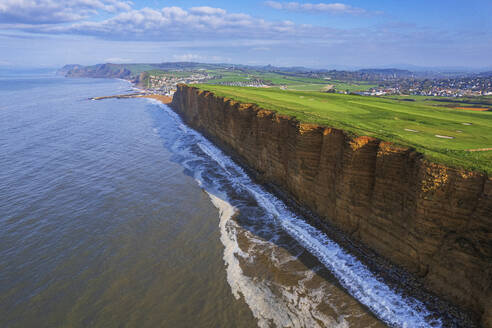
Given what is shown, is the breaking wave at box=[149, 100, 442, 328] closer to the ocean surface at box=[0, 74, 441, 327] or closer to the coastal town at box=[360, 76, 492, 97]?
the ocean surface at box=[0, 74, 441, 327]

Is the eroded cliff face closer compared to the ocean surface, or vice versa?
the eroded cliff face

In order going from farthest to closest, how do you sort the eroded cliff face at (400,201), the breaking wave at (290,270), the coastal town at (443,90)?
the coastal town at (443,90)
the breaking wave at (290,270)
the eroded cliff face at (400,201)

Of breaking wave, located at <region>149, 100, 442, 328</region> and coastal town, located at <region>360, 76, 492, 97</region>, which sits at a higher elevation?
coastal town, located at <region>360, 76, 492, 97</region>

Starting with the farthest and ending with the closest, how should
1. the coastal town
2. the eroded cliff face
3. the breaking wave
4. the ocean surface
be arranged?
the coastal town, the ocean surface, the breaking wave, the eroded cliff face

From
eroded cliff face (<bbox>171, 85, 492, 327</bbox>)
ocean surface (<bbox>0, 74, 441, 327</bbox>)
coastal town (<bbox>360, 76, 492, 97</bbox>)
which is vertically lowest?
ocean surface (<bbox>0, 74, 441, 327</bbox>)

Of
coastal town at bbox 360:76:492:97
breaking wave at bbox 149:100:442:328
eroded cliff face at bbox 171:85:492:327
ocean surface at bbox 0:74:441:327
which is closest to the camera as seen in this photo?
eroded cliff face at bbox 171:85:492:327

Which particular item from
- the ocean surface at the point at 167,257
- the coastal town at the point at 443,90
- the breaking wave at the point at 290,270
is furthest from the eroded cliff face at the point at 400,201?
the coastal town at the point at 443,90

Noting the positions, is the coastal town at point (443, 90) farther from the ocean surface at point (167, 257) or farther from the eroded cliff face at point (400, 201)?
the ocean surface at point (167, 257)

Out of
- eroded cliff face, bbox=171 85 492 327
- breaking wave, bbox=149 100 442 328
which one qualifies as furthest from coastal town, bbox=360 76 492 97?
breaking wave, bbox=149 100 442 328
